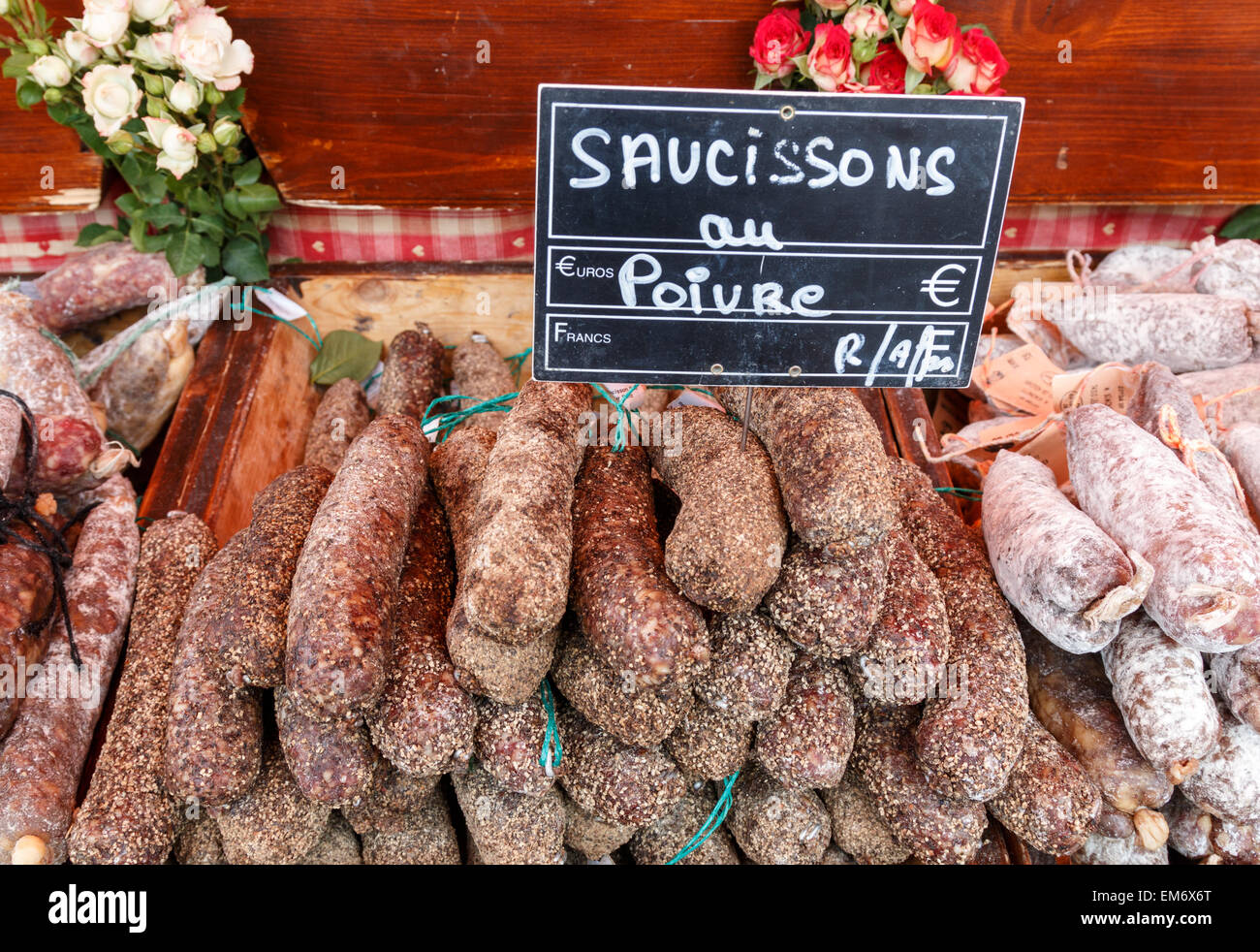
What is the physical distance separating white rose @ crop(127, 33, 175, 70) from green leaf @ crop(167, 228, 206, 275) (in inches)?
19.7

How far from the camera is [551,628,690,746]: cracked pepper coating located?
1581mm

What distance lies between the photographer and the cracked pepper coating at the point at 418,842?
5.91 ft

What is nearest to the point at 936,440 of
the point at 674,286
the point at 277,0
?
the point at 674,286

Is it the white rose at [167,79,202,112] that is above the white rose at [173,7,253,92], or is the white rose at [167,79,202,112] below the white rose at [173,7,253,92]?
below

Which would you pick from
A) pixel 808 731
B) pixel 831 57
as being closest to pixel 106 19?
pixel 831 57

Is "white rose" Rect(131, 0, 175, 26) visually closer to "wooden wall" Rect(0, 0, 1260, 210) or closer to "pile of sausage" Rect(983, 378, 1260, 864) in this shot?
"wooden wall" Rect(0, 0, 1260, 210)

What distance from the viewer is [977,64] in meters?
2.24

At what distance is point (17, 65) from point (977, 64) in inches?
99.5

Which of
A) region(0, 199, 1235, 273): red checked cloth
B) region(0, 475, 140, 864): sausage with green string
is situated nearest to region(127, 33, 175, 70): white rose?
region(0, 199, 1235, 273): red checked cloth

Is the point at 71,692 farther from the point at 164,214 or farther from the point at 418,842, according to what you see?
the point at 164,214

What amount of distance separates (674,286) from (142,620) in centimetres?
140

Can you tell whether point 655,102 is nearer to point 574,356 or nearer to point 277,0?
point 574,356
